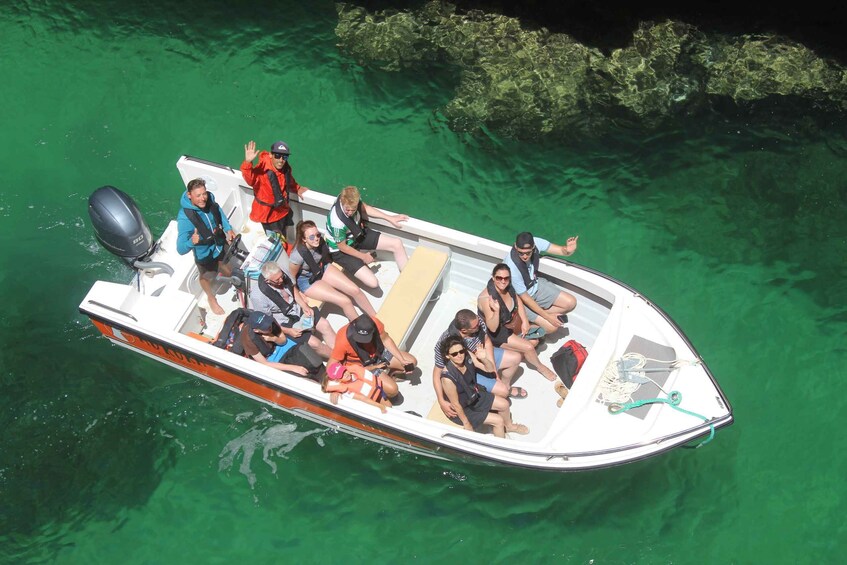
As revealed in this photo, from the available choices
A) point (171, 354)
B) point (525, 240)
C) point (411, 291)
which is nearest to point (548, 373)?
point (525, 240)

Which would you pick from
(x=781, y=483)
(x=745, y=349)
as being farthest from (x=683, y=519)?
(x=745, y=349)

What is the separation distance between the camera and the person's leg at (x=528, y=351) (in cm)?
747

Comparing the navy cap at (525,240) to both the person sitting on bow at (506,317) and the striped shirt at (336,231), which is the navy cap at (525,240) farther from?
the striped shirt at (336,231)

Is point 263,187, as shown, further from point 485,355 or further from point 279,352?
point 485,355

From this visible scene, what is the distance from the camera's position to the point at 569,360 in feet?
24.5

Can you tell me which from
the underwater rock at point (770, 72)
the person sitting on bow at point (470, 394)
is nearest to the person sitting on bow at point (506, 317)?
the person sitting on bow at point (470, 394)

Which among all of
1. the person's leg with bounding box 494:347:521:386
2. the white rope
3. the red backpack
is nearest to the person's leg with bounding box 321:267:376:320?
the person's leg with bounding box 494:347:521:386

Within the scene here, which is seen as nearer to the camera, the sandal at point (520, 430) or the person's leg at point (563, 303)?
the sandal at point (520, 430)

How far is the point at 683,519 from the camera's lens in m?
7.64

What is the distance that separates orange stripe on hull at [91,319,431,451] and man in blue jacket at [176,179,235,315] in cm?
80

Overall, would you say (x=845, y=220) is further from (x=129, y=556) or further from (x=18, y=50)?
(x=18, y=50)

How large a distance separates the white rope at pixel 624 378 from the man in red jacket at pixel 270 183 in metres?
3.37

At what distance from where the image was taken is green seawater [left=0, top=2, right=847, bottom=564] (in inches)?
302

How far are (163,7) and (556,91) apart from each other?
5.93 m
